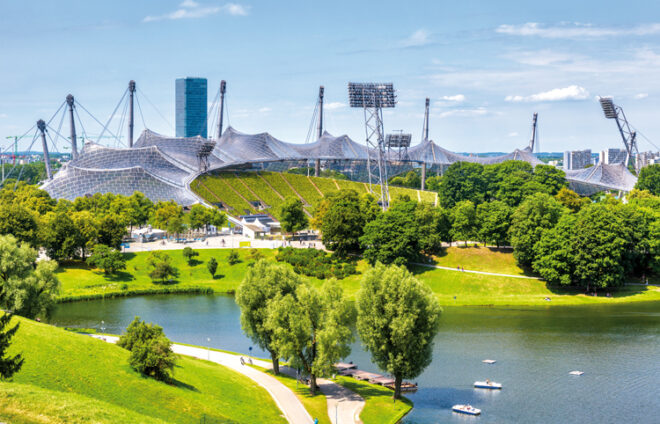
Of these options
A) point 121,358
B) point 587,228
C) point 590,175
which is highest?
point 590,175

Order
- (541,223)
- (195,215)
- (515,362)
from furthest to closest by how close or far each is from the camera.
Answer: (195,215)
(541,223)
(515,362)

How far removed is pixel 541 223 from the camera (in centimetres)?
8288

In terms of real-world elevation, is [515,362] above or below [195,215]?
below

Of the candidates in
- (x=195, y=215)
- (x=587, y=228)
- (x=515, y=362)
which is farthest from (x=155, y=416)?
(x=195, y=215)

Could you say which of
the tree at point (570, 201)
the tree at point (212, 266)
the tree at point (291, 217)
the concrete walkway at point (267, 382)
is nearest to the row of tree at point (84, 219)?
the tree at point (291, 217)

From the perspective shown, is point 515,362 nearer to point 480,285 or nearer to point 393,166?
point 480,285

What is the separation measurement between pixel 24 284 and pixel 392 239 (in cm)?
4247

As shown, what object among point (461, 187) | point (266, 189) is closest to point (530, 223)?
point (461, 187)

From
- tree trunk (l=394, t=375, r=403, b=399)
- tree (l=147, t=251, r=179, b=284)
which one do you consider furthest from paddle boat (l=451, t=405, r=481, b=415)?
tree (l=147, t=251, r=179, b=284)

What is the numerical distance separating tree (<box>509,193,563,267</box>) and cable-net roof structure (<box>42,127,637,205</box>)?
125 ft

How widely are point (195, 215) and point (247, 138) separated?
181ft

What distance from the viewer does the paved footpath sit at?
4016cm

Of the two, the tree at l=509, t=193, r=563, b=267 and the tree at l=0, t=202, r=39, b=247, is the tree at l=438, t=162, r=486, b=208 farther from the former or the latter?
the tree at l=0, t=202, r=39, b=247

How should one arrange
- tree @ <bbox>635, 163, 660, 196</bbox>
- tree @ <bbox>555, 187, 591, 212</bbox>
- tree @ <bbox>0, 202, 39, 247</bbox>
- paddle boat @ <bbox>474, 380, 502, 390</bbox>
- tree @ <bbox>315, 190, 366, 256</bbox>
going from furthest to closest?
tree @ <bbox>635, 163, 660, 196</bbox> < tree @ <bbox>555, 187, 591, 212</bbox> < tree @ <bbox>315, 190, 366, 256</bbox> < tree @ <bbox>0, 202, 39, 247</bbox> < paddle boat @ <bbox>474, 380, 502, 390</bbox>
